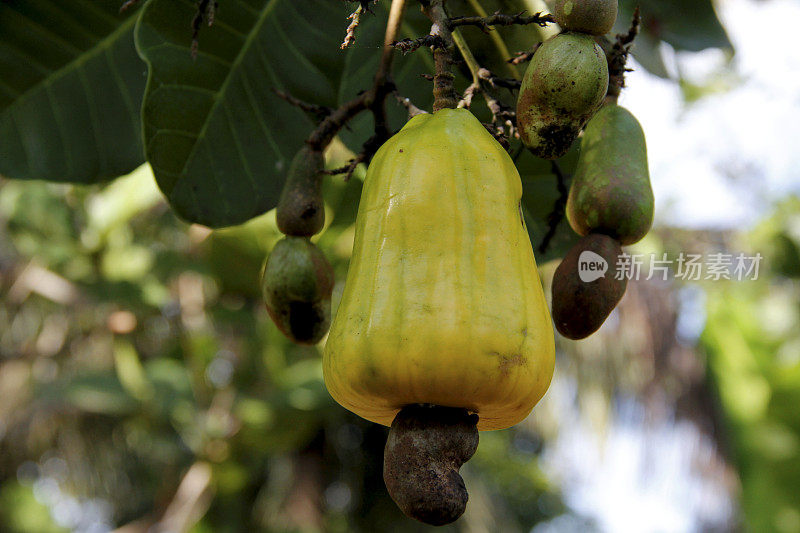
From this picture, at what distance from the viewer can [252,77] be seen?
1.30 meters

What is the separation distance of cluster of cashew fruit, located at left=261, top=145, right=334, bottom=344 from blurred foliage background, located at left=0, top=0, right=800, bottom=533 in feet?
2.40

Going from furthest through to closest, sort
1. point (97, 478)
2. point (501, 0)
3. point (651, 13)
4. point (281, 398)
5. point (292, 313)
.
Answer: point (97, 478), point (281, 398), point (651, 13), point (501, 0), point (292, 313)

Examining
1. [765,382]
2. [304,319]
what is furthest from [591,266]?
[765,382]

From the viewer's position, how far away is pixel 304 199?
38.4 inches

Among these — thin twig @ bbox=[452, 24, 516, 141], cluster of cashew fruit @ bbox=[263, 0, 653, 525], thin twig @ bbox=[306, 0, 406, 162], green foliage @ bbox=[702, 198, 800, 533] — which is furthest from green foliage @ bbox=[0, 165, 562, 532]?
green foliage @ bbox=[702, 198, 800, 533]

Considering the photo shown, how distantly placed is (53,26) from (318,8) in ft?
1.58

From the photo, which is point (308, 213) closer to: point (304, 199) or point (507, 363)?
point (304, 199)

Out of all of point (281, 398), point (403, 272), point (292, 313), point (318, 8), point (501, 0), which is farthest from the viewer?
point (281, 398)

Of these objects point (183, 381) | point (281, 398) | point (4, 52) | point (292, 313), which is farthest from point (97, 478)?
point (292, 313)

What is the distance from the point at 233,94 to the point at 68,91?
0.36m

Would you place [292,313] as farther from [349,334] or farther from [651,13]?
[651,13]

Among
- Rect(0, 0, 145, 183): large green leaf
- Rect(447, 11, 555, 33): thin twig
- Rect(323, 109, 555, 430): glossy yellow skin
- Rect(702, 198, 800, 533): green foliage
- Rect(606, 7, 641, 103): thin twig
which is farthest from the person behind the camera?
Rect(702, 198, 800, 533): green foliage

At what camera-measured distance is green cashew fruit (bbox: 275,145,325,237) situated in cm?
97

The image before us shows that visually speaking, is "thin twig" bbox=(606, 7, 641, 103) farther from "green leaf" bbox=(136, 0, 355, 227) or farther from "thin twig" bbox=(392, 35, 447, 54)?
"green leaf" bbox=(136, 0, 355, 227)
